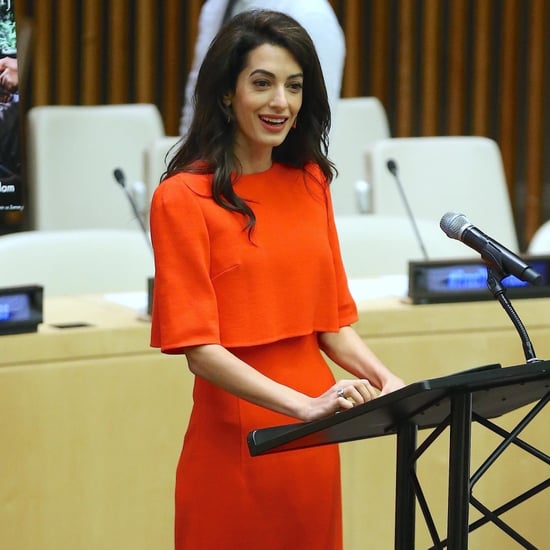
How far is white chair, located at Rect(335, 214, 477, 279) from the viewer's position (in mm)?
3766

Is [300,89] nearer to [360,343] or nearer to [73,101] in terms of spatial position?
[360,343]

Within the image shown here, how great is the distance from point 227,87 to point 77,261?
157 centimetres

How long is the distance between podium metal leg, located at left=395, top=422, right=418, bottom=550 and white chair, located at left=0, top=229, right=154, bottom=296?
1648 mm

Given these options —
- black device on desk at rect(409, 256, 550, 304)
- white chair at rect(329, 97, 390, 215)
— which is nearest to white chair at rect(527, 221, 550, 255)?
black device on desk at rect(409, 256, 550, 304)

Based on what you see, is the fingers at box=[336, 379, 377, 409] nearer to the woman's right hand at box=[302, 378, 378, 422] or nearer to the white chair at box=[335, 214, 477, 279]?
the woman's right hand at box=[302, 378, 378, 422]

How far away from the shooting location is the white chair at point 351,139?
552 cm

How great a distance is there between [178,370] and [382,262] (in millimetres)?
1233

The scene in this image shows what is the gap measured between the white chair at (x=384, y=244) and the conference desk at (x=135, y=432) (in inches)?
32.0

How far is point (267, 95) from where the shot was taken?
192cm

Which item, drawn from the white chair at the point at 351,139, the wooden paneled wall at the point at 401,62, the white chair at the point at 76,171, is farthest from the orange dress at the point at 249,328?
the wooden paneled wall at the point at 401,62

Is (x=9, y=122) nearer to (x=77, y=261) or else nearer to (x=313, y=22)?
(x=77, y=261)

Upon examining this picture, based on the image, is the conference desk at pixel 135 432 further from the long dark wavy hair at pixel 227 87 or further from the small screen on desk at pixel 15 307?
the long dark wavy hair at pixel 227 87

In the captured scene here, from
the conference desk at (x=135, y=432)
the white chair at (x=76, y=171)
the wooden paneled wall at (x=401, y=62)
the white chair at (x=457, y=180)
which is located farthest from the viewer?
the wooden paneled wall at (x=401, y=62)

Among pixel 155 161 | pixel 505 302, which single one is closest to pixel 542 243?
pixel 155 161
